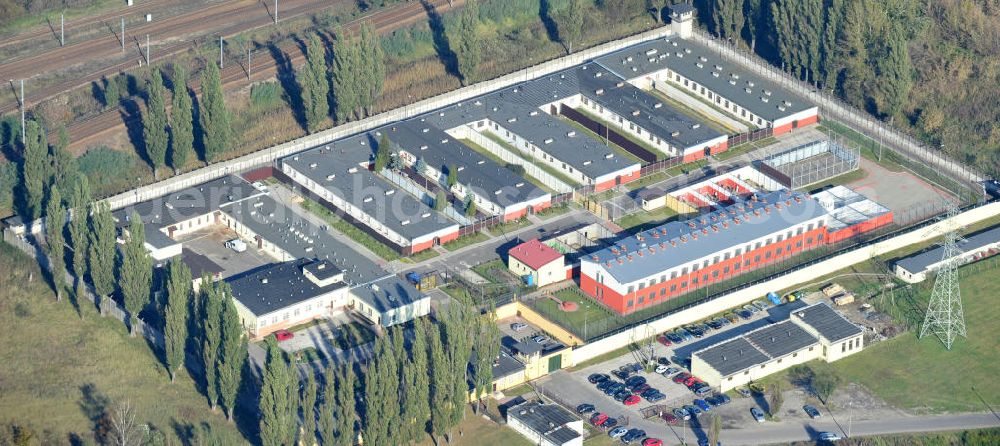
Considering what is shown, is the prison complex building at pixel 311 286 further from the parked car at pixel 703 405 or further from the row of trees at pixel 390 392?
the parked car at pixel 703 405

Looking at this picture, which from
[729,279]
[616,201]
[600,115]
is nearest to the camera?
[729,279]

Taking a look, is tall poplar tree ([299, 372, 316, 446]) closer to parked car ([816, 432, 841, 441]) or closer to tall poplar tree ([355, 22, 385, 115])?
parked car ([816, 432, 841, 441])

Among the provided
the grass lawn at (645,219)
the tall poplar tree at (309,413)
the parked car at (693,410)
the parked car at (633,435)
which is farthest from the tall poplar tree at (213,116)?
the parked car at (693,410)

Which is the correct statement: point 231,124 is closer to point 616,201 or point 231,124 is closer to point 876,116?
point 616,201

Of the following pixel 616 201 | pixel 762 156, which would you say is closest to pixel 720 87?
pixel 762 156

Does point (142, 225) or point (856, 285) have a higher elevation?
point (142, 225)

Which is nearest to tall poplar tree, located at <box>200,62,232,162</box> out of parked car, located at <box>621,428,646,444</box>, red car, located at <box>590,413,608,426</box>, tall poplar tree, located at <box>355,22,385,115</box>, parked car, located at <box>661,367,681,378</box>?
tall poplar tree, located at <box>355,22,385,115</box>

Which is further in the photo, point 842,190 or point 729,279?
point 842,190
